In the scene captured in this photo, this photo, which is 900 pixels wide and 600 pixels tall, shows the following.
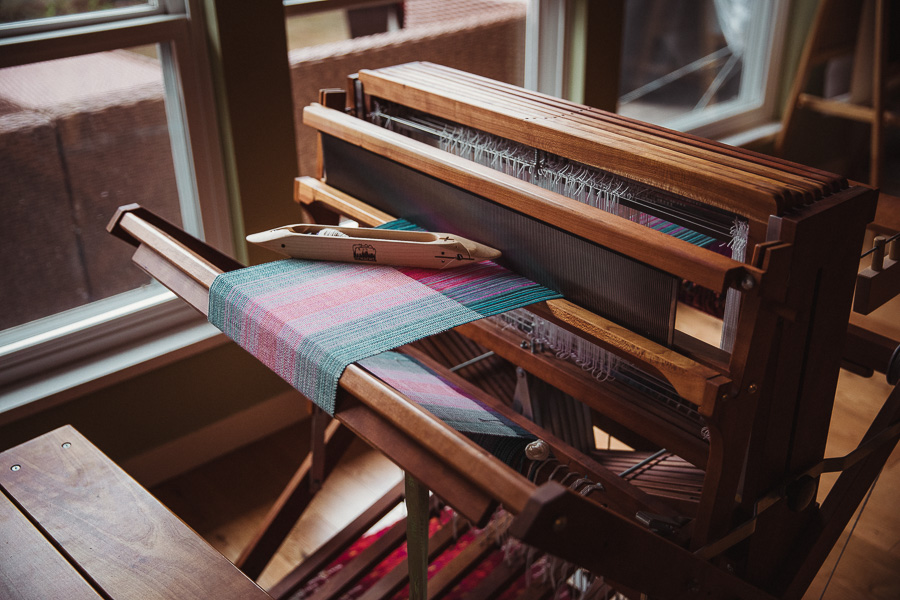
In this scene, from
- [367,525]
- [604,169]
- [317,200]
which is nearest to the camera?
[604,169]

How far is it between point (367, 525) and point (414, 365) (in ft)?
2.15

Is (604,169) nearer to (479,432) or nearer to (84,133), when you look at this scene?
(479,432)

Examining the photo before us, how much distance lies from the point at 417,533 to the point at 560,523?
1.13 ft

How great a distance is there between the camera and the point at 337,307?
113 centimetres

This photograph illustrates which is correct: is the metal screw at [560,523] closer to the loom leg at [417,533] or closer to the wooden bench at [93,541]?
the loom leg at [417,533]

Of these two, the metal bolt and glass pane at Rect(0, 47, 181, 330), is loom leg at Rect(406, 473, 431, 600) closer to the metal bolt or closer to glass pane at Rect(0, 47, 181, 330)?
the metal bolt

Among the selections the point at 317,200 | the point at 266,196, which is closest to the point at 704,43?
the point at 266,196

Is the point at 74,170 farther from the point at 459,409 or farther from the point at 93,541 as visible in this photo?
the point at 459,409

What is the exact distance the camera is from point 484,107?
1.31m

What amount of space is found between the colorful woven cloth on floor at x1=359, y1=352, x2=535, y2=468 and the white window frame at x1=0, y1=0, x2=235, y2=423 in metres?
1.03

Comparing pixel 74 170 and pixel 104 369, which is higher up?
pixel 74 170

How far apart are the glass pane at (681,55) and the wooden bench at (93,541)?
101 inches

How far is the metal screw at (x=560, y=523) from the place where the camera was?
0.80 m

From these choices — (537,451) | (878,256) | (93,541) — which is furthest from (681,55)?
(93,541)
